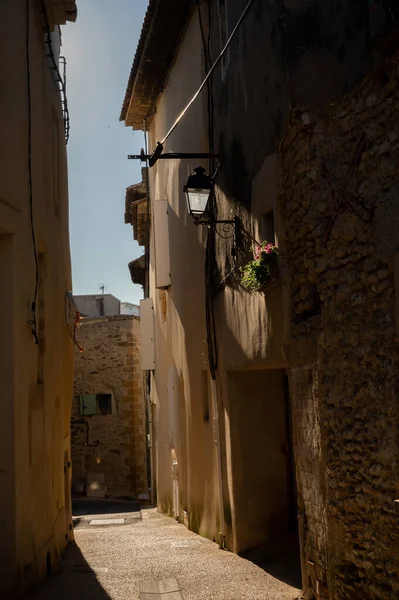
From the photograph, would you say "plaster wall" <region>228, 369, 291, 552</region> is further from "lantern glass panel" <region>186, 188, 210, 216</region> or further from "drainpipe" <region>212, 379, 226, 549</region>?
"lantern glass panel" <region>186, 188, 210, 216</region>

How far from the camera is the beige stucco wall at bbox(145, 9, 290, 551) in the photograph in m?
8.75

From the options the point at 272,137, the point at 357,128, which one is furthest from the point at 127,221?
the point at 357,128

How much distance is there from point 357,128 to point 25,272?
4.05 metres

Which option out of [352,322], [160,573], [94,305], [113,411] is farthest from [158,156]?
[94,305]

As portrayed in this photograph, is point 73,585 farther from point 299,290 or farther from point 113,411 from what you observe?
point 113,411

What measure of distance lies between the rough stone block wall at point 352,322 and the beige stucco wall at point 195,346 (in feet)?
3.64

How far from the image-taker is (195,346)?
1208 cm

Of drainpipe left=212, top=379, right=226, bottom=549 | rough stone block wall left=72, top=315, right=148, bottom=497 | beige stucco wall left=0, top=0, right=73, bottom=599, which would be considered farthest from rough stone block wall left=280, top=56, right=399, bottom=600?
rough stone block wall left=72, top=315, right=148, bottom=497

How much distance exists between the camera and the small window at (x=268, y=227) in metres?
8.00

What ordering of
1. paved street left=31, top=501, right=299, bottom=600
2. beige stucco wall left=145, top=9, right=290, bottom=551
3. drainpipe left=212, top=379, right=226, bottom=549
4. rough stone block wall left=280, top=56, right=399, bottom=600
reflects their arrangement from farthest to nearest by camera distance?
drainpipe left=212, top=379, right=226, bottom=549, beige stucco wall left=145, top=9, right=290, bottom=551, paved street left=31, top=501, right=299, bottom=600, rough stone block wall left=280, top=56, right=399, bottom=600

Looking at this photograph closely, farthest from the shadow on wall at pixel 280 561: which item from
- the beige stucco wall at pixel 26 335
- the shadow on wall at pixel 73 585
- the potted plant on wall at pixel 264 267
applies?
the potted plant on wall at pixel 264 267

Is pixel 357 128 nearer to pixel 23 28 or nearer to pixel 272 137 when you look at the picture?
pixel 272 137

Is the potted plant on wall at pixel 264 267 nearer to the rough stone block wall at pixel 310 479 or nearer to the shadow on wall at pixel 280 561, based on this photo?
the rough stone block wall at pixel 310 479

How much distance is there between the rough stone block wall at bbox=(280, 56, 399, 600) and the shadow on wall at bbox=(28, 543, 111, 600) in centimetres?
233
